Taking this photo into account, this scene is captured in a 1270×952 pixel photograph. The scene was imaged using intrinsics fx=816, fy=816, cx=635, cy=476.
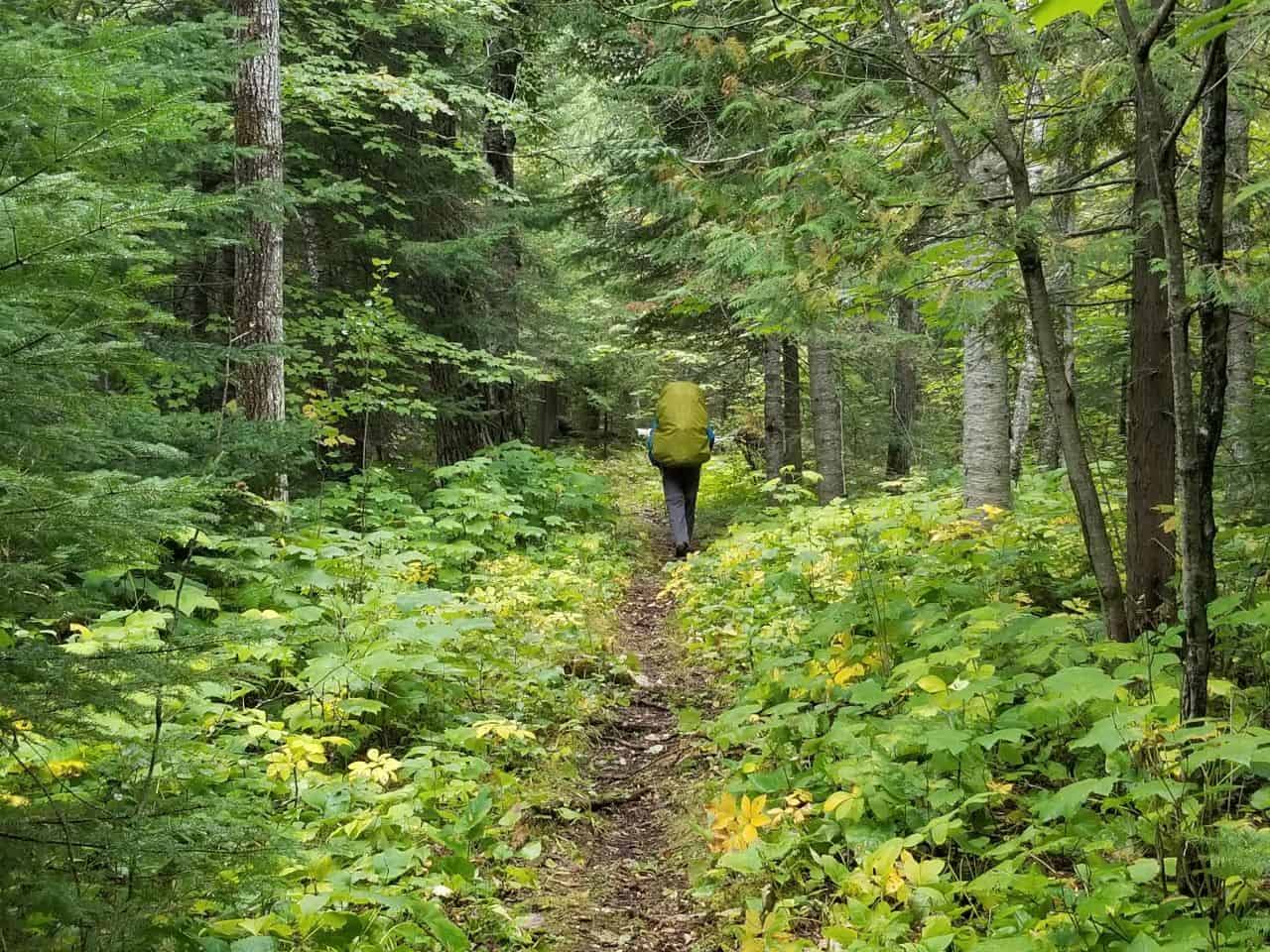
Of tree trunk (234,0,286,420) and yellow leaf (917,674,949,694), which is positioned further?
tree trunk (234,0,286,420)

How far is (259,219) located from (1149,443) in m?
7.68

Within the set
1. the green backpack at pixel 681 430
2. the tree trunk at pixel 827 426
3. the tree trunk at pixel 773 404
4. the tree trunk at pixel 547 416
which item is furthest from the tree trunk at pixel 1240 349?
the tree trunk at pixel 547 416

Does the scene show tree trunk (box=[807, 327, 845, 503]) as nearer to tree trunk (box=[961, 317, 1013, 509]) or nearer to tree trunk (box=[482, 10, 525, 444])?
tree trunk (box=[961, 317, 1013, 509])

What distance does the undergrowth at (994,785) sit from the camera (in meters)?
2.47

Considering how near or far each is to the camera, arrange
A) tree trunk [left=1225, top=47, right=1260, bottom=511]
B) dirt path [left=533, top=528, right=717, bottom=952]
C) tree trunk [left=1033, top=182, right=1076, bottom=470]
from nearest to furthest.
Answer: dirt path [left=533, top=528, right=717, bottom=952]
tree trunk [left=1225, top=47, right=1260, bottom=511]
tree trunk [left=1033, top=182, right=1076, bottom=470]

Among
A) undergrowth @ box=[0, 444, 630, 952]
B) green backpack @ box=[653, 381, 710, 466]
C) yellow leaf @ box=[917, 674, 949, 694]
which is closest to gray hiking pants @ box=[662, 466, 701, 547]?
green backpack @ box=[653, 381, 710, 466]

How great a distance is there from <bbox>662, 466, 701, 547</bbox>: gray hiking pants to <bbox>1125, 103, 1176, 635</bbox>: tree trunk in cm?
684

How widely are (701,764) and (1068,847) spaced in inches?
92.1

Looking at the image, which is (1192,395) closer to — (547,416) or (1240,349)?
(1240,349)

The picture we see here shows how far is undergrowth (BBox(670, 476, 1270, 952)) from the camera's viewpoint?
97.3 inches

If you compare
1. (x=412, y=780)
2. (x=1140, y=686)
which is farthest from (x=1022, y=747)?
(x=412, y=780)

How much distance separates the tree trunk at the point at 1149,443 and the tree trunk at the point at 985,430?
10.7 ft

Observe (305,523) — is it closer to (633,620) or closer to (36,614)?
(633,620)

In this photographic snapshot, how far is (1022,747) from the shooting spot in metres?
3.69
